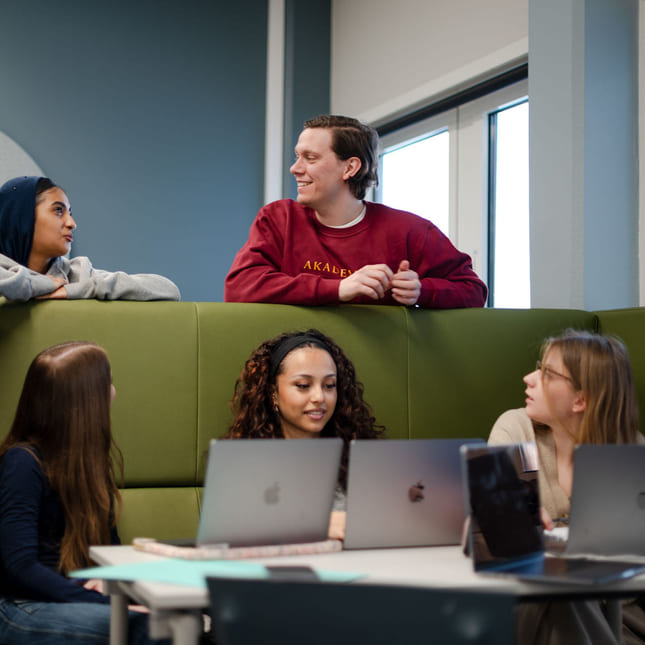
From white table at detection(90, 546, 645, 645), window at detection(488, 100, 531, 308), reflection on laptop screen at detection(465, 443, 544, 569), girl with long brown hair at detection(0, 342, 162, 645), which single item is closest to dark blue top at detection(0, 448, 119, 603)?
girl with long brown hair at detection(0, 342, 162, 645)

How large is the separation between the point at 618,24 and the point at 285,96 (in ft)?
7.32

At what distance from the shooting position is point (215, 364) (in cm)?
235

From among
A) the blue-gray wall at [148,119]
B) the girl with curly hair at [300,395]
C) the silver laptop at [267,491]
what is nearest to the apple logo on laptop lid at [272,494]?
the silver laptop at [267,491]

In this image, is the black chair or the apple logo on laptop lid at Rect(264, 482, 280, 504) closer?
the black chair

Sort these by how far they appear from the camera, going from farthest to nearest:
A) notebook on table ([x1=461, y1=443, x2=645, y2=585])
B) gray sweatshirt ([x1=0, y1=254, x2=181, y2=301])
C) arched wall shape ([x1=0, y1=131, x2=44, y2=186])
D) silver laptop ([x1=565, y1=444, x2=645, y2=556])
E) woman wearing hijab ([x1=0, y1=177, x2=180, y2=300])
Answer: arched wall shape ([x1=0, y1=131, x2=44, y2=186])
woman wearing hijab ([x1=0, y1=177, x2=180, y2=300])
gray sweatshirt ([x1=0, y1=254, x2=181, y2=301])
silver laptop ([x1=565, y1=444, x2=645, y2=556])
notebook on table ([x1=461, y1=443, x2=645, y2=585])

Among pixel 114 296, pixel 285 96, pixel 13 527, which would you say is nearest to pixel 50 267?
pixel 114 296

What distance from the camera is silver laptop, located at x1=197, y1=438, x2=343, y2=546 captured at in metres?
1.37

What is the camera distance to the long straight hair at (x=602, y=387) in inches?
79.1

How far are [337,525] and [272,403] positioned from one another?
686mm

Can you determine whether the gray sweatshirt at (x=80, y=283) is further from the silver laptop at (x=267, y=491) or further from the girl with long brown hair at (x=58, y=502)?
the silver laptop at (x=267, y=491)

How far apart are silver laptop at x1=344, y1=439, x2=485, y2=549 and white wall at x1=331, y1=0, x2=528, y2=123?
2.58 m

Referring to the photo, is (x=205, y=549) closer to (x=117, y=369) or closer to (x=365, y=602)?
(x=365, y=602)

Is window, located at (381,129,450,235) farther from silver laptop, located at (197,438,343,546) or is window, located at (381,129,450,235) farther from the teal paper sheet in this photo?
the teal paper sheet

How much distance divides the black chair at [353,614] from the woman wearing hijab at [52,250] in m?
1.51
